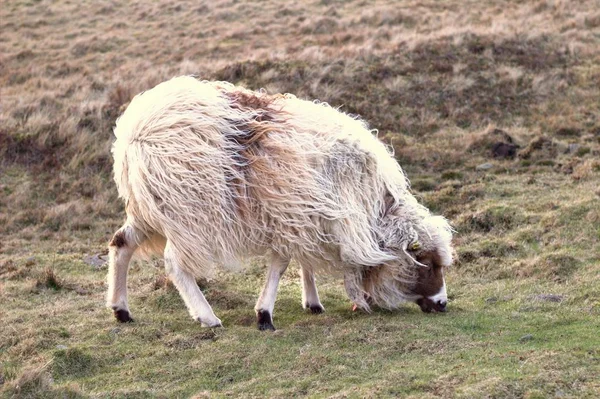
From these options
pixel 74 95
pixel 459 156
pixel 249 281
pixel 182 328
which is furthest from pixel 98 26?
pixel 182 328

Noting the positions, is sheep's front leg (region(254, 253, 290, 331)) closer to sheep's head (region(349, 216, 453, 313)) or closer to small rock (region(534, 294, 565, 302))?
sheep's head (region(349, 216, 453, 313))

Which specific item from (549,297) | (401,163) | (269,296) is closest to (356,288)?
(269,296)

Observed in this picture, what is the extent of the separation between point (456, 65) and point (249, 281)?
30.5 feet

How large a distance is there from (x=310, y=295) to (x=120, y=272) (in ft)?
6.16

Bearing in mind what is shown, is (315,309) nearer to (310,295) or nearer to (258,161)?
(310,295)

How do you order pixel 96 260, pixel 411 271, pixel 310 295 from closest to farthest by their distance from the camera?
pixel 411 271
pixel 310 295
pixel 96 260

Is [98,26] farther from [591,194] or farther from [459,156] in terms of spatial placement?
[591,194]

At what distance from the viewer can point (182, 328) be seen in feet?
26.0

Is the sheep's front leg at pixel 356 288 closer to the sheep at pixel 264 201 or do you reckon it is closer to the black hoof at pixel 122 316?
the sheep at pixel 264 201

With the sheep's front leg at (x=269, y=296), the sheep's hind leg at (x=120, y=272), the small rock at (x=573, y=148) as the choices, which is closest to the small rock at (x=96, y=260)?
the sheep's hind leg at (x=120, y=272)

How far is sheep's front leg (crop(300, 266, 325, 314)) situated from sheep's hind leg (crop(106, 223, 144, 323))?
1647 millimetres

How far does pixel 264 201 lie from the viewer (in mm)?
7629

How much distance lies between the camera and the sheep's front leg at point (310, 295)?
27.6ft

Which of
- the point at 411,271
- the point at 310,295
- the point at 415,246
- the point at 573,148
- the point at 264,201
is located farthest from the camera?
the point at 573,148
